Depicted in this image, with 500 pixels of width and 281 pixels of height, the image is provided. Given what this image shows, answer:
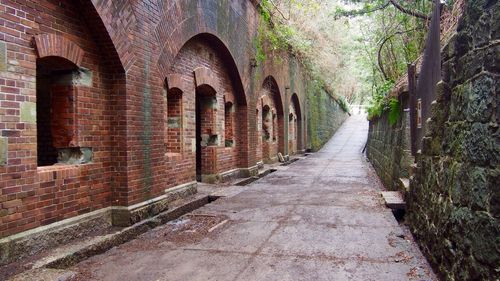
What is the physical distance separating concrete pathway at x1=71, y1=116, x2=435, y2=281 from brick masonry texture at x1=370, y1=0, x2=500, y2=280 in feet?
1.84

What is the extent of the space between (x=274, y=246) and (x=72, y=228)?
2384 mm

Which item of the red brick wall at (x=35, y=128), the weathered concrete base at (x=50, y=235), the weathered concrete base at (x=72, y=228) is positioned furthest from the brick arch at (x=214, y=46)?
the weathered concrete base at (x=50, y=235)

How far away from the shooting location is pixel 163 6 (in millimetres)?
6359

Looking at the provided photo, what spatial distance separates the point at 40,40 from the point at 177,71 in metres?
3.38

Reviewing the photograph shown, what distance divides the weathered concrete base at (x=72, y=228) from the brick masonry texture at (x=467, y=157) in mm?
3689

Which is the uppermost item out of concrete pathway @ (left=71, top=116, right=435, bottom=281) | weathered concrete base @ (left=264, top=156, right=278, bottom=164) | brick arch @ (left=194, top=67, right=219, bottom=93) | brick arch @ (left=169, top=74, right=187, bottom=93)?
brick arch @ (left=194, top=67, right=219, bottom=93)

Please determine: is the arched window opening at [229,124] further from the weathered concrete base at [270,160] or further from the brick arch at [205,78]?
the weathered concrete base at [270,160]

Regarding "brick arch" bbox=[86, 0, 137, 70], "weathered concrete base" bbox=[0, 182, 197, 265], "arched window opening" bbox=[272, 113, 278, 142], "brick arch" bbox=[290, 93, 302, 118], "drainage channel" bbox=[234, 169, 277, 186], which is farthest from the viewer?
"brick arch" bbox=[290, 93, 302, 118]

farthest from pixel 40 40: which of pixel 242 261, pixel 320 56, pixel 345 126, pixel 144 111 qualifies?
pixel 345 126

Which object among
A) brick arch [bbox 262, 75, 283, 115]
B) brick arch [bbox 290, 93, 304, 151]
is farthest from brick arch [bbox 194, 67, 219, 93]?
brick arch [bbox 290, 93, 304, 151]

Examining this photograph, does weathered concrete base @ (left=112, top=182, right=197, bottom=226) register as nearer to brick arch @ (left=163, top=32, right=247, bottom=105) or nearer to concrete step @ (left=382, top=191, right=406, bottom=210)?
brick arch @ (left=163, top=32, right=247, bottom=105)

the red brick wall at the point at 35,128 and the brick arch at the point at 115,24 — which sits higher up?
the brick arch at the point at 115,24

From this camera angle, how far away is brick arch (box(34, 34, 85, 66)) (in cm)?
418

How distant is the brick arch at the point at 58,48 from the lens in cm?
418
